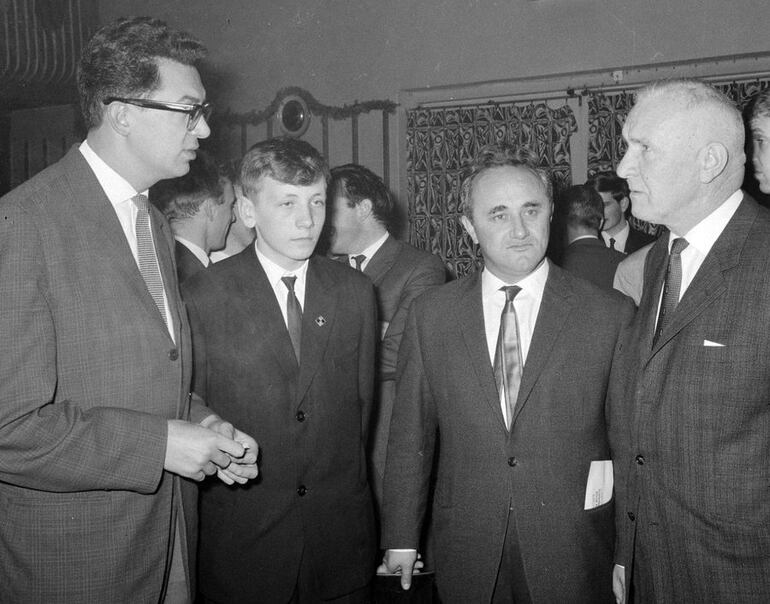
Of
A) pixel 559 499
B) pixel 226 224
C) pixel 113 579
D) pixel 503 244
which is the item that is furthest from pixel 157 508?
pixel 226 224

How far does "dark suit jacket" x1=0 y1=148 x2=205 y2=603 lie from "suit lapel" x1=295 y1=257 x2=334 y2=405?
538 mm

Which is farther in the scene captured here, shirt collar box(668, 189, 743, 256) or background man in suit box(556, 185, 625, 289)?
background man in suit box(556, 185, 625, 289)

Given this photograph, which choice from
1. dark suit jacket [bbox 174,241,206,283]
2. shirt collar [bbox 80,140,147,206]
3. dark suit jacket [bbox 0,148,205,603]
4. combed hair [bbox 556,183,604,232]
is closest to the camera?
dark suit jacket [bbox 0,148,205,603]

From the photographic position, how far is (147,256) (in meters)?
1.91

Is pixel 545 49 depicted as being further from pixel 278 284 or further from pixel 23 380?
pixel 23 380

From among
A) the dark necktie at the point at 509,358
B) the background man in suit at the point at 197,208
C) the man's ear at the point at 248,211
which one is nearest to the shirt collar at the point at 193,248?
the background man in suit at the point at 197,208

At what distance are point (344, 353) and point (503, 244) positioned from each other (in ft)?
2.16

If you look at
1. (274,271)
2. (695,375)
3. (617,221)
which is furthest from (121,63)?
(617,221)

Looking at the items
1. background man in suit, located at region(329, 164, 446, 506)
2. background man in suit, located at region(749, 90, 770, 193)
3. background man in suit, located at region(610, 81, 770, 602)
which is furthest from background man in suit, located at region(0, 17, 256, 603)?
background man in suit, located at region(749, 90, 770, 193)

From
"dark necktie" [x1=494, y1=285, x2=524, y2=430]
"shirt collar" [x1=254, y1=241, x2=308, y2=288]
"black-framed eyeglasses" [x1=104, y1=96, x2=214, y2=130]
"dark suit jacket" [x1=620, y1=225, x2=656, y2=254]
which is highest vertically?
"black-framed eyeglasses" [x1=104, y1=96, x2=214, y2=130]

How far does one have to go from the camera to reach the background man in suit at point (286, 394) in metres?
2.20

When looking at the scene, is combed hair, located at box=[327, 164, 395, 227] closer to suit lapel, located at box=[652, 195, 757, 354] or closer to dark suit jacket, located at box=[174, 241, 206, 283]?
dark suit jacket, located at box=[174, 241, 206, 283]

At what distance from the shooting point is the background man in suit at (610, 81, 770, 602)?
173cm

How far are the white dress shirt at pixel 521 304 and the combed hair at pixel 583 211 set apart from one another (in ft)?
7.02
